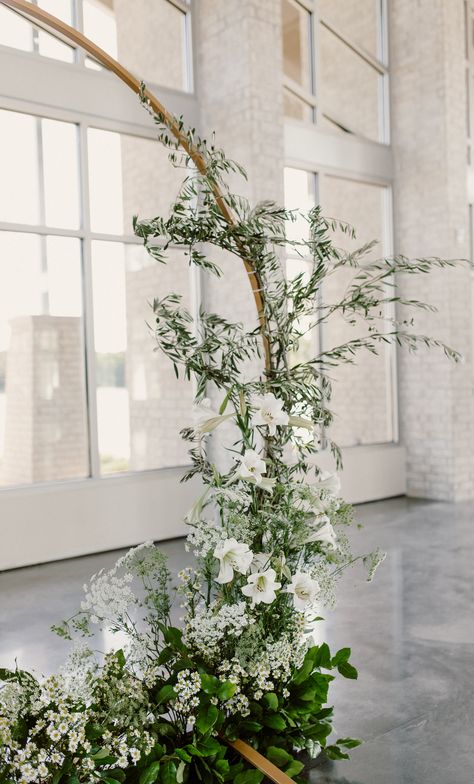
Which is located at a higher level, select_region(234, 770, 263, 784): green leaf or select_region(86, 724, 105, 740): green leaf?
select_region(86, 724, 105, 740): green leaf

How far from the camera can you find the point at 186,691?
253cm

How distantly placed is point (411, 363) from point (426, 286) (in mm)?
856

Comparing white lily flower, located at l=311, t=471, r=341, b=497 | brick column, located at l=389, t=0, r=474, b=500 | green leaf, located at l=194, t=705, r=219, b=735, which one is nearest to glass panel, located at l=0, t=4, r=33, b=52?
brick column, located at l=389, t=0, r=474, b=500

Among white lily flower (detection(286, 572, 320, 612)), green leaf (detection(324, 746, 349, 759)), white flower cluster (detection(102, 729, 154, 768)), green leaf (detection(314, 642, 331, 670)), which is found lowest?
green leaf (detection(324, 746, 349, 759))

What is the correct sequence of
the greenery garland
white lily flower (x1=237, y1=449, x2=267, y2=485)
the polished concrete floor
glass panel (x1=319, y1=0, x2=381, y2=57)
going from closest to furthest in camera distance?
the greenery garland → white lily flower (x1=237, y1=449, x2=267, y2=485) → the polished concrete floor → glass panel (x1=319, y1=0, x2=381, y2=57)

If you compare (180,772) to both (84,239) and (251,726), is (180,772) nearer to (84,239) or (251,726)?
(251,726)

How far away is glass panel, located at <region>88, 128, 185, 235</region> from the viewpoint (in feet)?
22.0

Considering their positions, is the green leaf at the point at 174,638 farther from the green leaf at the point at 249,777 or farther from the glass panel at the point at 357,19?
the glass panel at the point at 357,19

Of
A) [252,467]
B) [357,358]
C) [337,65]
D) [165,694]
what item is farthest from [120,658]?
[337,65]

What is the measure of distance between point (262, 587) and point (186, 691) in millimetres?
395

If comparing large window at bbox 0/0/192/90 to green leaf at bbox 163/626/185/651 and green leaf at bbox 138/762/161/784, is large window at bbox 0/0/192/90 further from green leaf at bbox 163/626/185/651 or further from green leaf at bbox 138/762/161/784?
green leaf at bbox 138/762/161/784

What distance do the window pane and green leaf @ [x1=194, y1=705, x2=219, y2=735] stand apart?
6858 mm

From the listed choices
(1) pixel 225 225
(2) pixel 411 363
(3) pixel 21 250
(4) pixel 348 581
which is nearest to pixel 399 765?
(1) pixel 225 225

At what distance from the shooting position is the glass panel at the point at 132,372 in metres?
6.75
